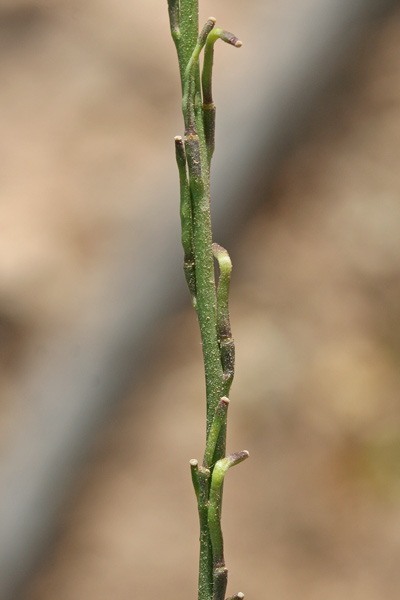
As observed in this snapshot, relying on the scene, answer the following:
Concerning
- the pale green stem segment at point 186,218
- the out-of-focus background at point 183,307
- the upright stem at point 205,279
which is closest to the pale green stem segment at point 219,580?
the upright stem at point 205,279

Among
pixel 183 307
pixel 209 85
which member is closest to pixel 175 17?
pixel 209 85

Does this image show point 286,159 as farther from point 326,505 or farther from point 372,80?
point 326,505

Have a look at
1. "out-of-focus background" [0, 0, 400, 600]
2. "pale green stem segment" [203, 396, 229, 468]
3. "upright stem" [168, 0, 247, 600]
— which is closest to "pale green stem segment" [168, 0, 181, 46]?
"upright stem" [168, 0, 247, 600]

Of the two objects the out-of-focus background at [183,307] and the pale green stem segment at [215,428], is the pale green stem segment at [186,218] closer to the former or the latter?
the pale green stem segment at [215,428]

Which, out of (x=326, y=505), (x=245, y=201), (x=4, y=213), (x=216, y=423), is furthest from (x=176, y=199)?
(x=216, y=423)

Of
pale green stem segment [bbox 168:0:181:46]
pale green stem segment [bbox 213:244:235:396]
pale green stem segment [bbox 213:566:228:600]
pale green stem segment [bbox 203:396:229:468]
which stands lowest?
pale green stem segment [bbox 213:566:228:600]

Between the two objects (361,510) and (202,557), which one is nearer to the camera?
(202,557)

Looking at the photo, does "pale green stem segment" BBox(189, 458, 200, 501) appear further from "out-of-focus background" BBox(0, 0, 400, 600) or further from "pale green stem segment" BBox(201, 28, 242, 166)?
"out-of-focus background" BBox(0, 0, 400, 600)
